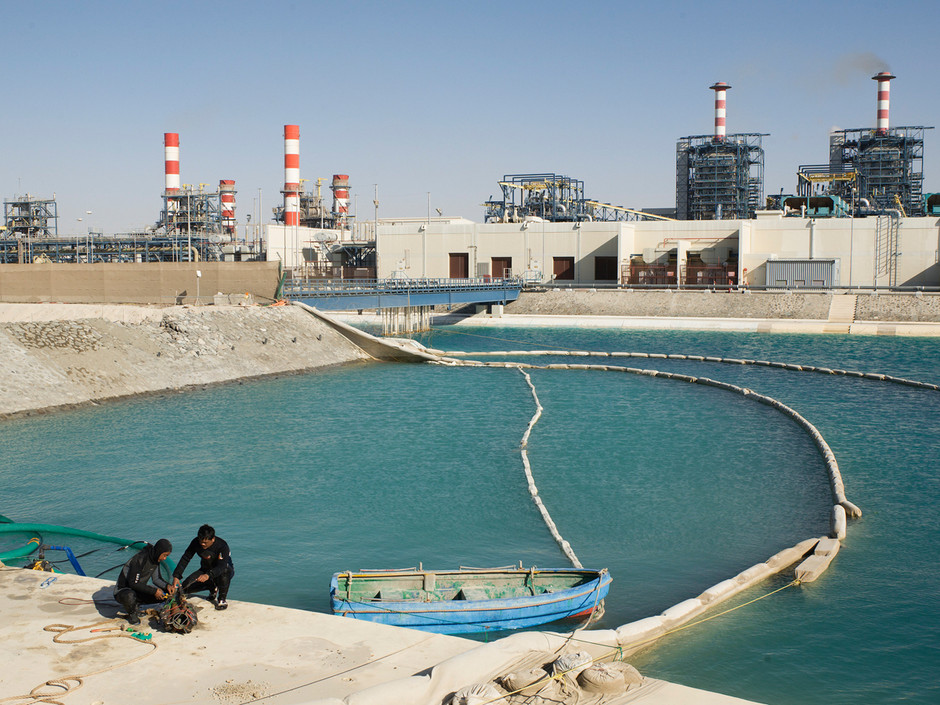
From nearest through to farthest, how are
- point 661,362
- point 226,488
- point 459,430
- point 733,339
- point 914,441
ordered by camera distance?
1. point 226,488
2. point 914,441
3. point 459,430
4. point 661,362
5. point 733,339

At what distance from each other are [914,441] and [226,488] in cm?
1763

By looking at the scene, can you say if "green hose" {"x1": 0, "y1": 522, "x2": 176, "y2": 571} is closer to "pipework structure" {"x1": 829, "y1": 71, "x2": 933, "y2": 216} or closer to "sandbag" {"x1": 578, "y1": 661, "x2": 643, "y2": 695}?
"sandbag" {"x1": 578, "y1": 661, "x2": 643, "y2": 695}

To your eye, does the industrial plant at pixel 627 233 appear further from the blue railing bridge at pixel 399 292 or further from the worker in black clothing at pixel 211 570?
the worker in black clothing at pixel 211 570

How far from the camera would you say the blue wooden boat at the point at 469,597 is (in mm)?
10852

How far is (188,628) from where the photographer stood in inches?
364

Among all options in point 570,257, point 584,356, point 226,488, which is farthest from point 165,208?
point 226,488

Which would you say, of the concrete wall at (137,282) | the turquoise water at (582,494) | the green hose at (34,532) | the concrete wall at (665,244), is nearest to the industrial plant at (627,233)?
the concrete wall at (665,244)

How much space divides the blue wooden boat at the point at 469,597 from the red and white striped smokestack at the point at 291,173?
239ft

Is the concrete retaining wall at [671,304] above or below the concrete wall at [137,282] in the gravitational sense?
below

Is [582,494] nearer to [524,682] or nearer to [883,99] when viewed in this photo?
[524,682]

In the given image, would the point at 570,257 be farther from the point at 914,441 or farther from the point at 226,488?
the point at 226,488

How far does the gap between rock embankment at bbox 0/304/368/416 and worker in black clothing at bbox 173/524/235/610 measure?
19.0m

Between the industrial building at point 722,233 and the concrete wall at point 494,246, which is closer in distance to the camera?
the industrial building at point 722,233

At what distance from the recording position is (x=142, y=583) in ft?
31.4
